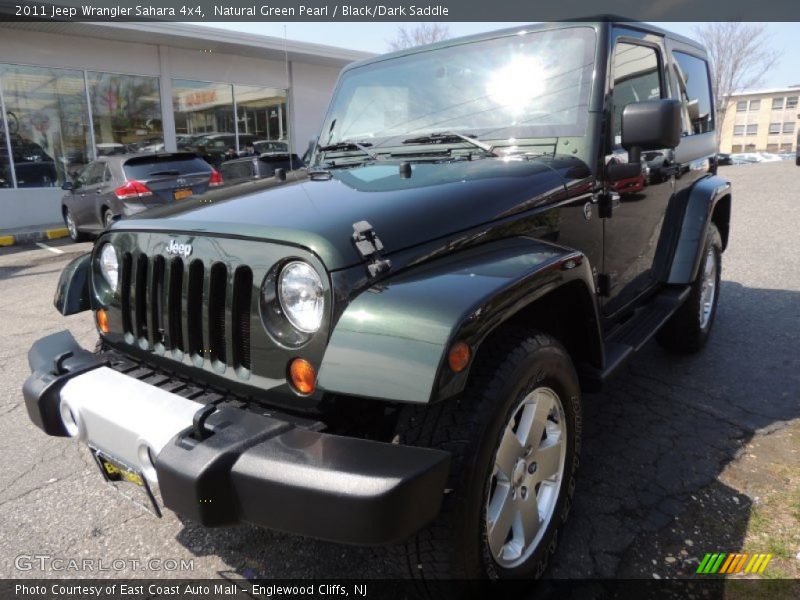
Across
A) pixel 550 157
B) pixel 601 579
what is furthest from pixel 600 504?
pixel 550 157

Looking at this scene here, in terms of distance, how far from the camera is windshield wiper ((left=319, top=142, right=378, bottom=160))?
2999 mm

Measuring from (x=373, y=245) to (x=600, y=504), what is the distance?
63.1 inches

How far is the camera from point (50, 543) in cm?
245

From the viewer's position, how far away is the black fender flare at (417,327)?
5.08ft

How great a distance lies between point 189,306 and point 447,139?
1.44 metres

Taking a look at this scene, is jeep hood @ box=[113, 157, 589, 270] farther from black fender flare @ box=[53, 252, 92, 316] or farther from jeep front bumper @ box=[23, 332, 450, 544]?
jeep front bumper @ box=[23, 332, 450, 544]

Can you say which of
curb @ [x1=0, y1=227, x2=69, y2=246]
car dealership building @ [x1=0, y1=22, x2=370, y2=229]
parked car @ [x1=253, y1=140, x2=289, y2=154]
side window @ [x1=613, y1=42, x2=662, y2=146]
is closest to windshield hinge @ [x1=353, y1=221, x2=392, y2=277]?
side window @ [x1=613, y1=42, x2=662, y2=146]

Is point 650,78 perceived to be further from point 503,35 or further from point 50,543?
point 50,543

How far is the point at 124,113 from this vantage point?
1448 centimetres

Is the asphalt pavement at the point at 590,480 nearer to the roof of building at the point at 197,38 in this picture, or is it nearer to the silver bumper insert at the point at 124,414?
the silver bumper insert at the point at 124,414

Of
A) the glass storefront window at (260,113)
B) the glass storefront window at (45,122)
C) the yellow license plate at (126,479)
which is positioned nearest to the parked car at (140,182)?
the glass storefront window at (45,122)

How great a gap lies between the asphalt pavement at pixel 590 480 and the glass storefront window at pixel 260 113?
12.7m

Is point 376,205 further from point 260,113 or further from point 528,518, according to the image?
point 260,113

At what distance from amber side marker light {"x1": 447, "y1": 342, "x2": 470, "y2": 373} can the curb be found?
1219 cm
